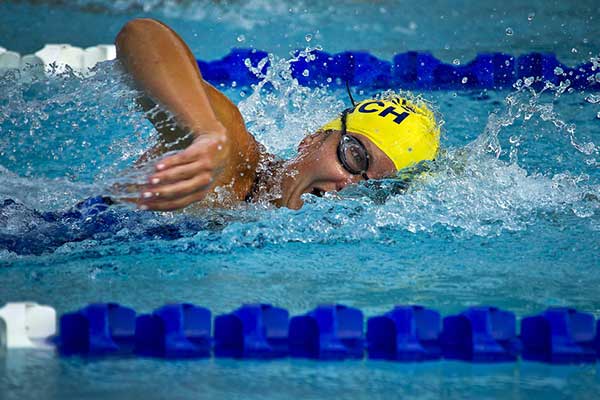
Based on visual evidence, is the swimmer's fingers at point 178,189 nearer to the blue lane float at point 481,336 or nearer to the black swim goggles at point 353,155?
the blue lane float at point 481,336

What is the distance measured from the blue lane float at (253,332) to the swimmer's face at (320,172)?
2.29 ft

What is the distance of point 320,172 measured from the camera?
2.55 m

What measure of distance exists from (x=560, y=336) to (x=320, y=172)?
88 cm

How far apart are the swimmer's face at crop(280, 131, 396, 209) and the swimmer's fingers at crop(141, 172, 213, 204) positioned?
0.91 m

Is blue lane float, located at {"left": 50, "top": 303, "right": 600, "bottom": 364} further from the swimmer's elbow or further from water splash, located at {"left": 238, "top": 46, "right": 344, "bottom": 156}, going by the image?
water splash, located at {"left": 238, "top": 46, "right": 344, "bottom": 156}

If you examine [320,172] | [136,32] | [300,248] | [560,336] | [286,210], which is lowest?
[560,336]

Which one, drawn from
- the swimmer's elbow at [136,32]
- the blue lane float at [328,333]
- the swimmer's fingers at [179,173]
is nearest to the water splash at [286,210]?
the swimmer's elbow at [136,32]

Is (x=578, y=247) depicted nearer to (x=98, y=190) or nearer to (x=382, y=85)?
(x=98, y=190)

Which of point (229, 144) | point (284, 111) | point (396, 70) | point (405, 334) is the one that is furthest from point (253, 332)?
point (396, 70)

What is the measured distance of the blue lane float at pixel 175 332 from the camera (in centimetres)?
188

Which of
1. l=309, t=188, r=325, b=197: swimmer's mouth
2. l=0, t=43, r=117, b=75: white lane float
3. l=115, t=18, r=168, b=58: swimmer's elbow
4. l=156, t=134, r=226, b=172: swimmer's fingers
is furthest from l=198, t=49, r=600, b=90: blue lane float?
l=156, t=134, r=226, b=172: swimmer's fingers

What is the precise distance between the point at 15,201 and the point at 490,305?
139cm

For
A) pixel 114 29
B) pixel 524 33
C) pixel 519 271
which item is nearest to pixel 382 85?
pixel 524 33

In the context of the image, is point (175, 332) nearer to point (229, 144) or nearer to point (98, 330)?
point (98, 330)
